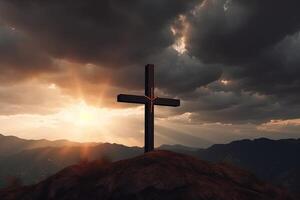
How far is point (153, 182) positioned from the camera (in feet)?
85.3

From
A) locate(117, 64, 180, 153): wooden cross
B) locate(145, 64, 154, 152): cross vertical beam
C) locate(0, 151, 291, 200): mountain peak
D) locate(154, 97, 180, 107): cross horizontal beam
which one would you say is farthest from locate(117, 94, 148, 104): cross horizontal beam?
locate(0, 151, 291, 200): mountain peak

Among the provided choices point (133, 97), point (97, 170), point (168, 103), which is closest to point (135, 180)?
point (97, 170)

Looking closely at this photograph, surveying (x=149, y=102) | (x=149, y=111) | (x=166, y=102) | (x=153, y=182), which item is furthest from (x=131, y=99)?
(x=153, y=182)

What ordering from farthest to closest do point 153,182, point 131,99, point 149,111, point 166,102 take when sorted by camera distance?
point 166,102 → point 149,111 → point 131,99 → point 153,182

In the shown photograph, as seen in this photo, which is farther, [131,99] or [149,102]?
[149,102]

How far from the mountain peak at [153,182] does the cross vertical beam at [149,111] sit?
432cm

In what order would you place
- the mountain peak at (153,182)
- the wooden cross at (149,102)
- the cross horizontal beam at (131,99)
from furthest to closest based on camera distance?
1. the wooden cross at (149,102)
2. the cross horizontal beam at (131,99)
3. the mountain peak at (153,182)

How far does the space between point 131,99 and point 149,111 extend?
227 centimetres

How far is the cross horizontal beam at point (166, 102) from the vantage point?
37.4 m

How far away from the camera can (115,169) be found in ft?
95.2

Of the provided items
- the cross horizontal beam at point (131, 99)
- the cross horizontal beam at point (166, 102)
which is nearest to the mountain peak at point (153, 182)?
the cross horizontal beam at point (131, 99)

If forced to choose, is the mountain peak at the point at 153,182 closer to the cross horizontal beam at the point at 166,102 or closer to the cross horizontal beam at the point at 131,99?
the cross horizontal beam at the point at 131,99

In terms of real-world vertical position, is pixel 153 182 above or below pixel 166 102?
below

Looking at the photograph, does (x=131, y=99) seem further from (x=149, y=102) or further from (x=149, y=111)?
(x=149, y=111)
